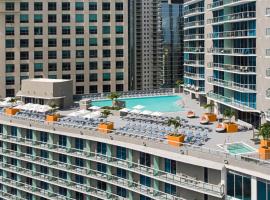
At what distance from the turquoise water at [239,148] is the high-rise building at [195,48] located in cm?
3681

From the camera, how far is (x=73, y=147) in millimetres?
63125

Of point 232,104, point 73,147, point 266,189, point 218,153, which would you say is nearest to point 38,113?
point 73,147

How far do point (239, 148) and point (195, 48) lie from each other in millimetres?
46056

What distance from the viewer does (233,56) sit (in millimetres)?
72812

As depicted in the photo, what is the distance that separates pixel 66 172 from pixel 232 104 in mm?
26530

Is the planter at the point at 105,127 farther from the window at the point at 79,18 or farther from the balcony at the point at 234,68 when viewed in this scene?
the window at the point at 79,18

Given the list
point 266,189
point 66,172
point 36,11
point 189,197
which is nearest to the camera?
point 266,189

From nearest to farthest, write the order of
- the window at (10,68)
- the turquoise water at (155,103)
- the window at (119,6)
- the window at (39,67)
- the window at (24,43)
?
the turquoise water at (155,103)
the window at (10,68)
the window at (24,43)
the window at (39,67)
the window at (119,6)

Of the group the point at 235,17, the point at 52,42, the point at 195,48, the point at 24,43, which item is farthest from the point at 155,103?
the point at 24,43

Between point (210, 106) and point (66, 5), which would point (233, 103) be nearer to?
point (210, 106)

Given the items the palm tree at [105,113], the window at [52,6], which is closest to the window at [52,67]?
the window at [52,6]

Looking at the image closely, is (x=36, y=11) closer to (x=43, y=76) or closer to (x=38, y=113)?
(x=43, y=76)

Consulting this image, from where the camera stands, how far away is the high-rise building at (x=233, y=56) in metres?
64.3

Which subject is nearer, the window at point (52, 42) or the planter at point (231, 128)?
the planter at point (231, 128)
